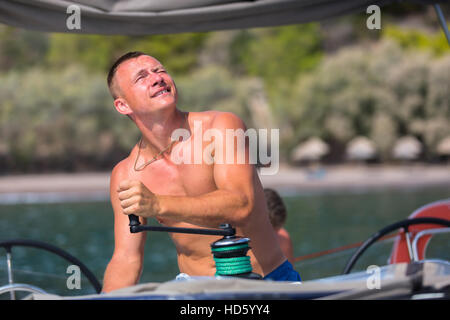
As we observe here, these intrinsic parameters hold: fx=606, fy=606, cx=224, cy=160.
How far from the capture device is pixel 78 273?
95.2 inches

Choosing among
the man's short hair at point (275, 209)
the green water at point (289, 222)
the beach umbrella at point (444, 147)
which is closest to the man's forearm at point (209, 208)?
the man's short hair at point (275, 209)

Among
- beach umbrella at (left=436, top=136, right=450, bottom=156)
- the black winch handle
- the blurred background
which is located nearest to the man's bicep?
the black winch handle

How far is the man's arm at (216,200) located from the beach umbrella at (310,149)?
3130 centimetres

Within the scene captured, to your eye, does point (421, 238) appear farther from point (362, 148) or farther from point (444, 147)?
point (362, 148)

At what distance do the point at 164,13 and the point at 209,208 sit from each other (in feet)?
3.18

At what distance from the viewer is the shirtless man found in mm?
1864

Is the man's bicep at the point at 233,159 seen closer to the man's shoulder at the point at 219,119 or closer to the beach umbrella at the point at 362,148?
the man's shoulder at the point at 219,119

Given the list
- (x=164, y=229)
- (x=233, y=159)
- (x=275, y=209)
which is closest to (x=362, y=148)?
(x=275, y=209)

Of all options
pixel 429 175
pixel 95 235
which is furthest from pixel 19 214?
pixel 429 175

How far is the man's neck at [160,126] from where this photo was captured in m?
2.08

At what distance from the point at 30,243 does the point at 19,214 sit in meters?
19.0

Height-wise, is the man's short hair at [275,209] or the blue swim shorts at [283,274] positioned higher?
the man's short hair at [275,209]

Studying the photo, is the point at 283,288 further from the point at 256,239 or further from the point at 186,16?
the point at 186,16

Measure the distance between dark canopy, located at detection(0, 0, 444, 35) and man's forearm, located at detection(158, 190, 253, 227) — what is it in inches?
34.5
